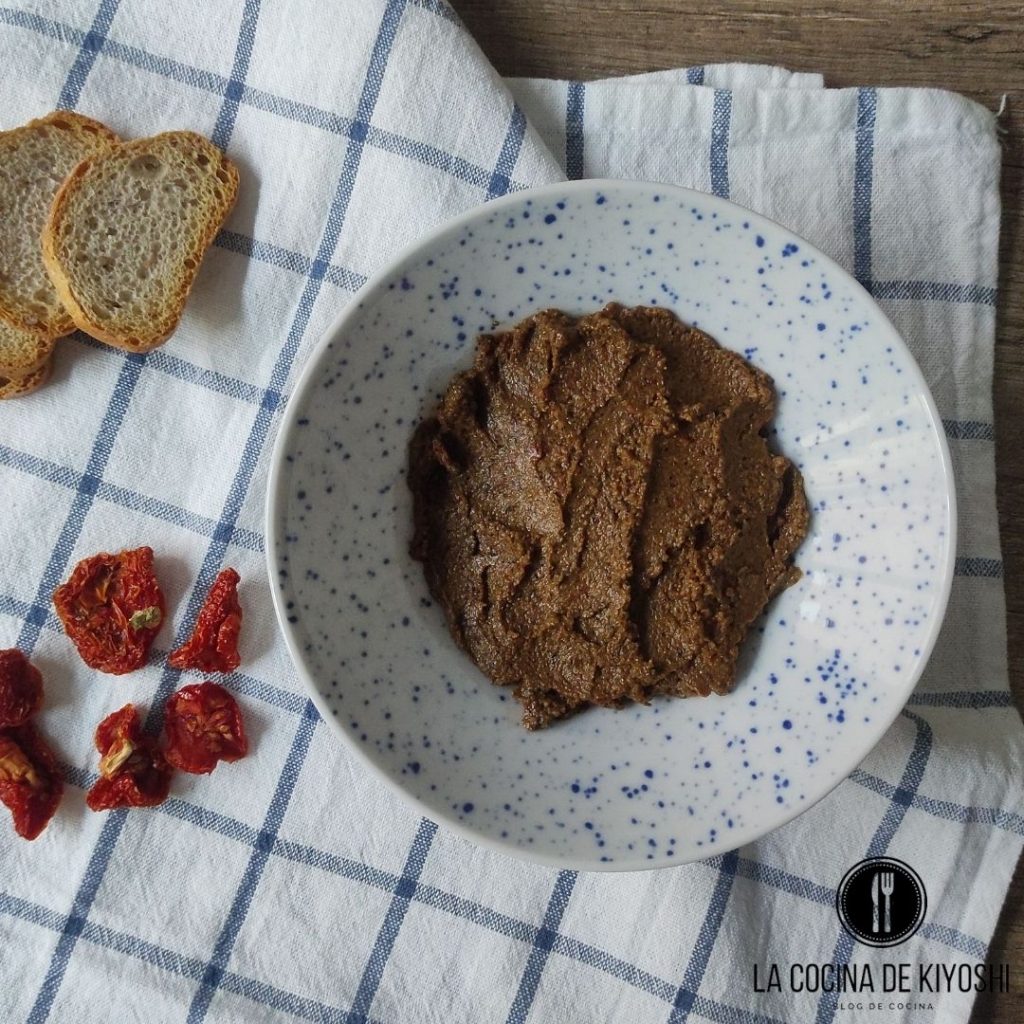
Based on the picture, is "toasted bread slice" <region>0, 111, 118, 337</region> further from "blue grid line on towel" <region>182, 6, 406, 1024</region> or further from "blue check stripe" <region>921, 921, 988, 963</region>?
"blue check stripe" <region>921, 921, 988, 963</region>

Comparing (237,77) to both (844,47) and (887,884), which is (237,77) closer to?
(844,47)

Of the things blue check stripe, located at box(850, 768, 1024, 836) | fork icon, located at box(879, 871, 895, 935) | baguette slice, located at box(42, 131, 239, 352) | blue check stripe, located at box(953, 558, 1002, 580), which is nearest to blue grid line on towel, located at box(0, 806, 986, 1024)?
fork icon, located at box(879, 871, 895, 935)

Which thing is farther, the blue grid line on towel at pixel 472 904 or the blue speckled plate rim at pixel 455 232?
the blue grid line on towel at pixel 472 904

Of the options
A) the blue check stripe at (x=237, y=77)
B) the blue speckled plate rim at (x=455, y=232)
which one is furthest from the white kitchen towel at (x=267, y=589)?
the blue speckled plate rim at (x=455, y=232)

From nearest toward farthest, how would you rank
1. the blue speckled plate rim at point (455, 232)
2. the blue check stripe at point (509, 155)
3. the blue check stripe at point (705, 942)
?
the blue speckled plate rim at point (455, 232)
the blue check stripe at point (509, 155)
the blue check stripe at point (705, 942)

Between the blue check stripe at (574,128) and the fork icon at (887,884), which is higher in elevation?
the blue check stripe at (574,128)

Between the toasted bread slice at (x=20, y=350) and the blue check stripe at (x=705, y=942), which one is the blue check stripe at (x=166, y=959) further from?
the toasted bread slice at (x=20, y=350)

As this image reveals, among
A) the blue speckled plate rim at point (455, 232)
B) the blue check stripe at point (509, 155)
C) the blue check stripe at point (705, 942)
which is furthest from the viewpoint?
the blue check stripe at point (705, 942)

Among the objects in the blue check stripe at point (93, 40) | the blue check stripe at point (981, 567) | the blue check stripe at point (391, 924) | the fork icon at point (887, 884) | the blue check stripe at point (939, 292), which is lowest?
the blue check stripe at point (391, 924)
